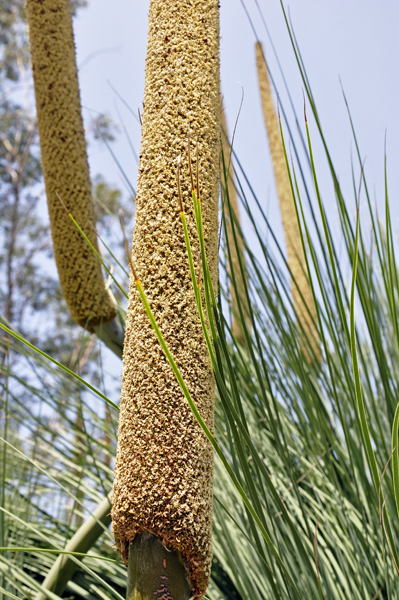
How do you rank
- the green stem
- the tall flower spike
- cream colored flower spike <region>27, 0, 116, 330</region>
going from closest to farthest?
the green stem, the tall flower spike, cream colored flower spike <region>27, 0, 116, 330</region>

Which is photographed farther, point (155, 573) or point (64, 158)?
point (64, 158)

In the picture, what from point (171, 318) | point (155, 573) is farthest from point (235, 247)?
point (155, 573)

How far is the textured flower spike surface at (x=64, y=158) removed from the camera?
1847 mm

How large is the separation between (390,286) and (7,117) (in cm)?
1208

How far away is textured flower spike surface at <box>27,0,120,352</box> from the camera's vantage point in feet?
6.06

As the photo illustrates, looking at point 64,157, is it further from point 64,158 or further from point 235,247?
point 235,247

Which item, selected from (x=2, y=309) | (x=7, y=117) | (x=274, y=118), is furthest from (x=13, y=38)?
(x=274, y=118)

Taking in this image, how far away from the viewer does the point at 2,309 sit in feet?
37.9

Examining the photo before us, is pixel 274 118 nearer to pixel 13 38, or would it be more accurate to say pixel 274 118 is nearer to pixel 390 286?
pixel 390 286

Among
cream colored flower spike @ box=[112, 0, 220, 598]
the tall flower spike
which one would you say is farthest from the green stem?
the tall flower spike

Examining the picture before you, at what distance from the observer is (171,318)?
907 millimetres

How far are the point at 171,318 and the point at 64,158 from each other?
3.74 feet

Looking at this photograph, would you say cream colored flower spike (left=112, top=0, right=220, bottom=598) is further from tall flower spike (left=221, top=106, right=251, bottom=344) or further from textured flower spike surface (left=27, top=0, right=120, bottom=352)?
textured flower spike surface (left=27, top=0, right=120, bottom=352)

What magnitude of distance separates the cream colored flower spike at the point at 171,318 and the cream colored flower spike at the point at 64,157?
2.80 ft
